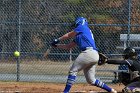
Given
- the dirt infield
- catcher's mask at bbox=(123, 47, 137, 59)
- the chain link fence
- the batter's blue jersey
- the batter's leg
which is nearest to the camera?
the batter's blue jersey

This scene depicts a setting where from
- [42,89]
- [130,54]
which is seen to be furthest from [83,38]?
[42,89]

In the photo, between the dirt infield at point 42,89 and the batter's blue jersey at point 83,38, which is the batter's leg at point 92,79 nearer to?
the batter's blue jersey at point 83,38

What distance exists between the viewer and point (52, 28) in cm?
1515

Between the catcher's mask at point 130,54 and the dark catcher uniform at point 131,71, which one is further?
the catcher's mask at point 130,54

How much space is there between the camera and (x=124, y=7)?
14609 millimetres

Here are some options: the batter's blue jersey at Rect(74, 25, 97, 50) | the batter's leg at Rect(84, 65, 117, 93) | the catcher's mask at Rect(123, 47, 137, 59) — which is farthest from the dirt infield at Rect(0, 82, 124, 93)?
the batter's blue jersey at Rect(74, 25, 97, 50)

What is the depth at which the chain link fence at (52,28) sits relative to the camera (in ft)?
48.3

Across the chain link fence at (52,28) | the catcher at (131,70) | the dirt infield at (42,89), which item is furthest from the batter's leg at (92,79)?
the chain link fence at (52,28)

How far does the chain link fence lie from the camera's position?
580 inches

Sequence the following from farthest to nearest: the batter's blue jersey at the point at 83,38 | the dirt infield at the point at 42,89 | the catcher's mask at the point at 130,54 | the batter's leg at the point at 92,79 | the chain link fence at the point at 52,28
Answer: the chain link fence at the point at 52,28, the dirt infield at the point at 42,89, the catcher's mask at the point at 130,54, the batter's leg at the point at 92,79, the batter's blue jersey at the point at 83,38

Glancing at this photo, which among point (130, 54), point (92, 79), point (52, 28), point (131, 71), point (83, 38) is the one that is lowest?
point (92, 79)

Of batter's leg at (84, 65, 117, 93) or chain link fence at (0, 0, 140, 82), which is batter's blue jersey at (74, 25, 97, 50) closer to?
batter's leg at (84, 65, 117, 93)

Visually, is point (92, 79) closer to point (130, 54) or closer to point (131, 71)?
point (131, 71)

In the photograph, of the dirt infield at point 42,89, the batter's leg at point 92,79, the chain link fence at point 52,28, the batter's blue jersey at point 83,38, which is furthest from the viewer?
the chain link fence at point 52,28
